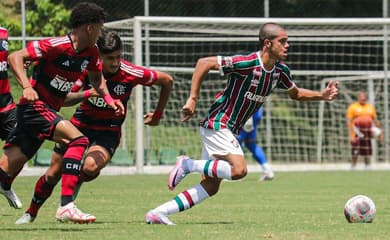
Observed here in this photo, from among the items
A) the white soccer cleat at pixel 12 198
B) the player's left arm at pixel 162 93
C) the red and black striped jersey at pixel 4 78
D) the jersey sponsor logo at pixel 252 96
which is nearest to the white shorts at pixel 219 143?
the jersey sponsor logo at pixel 252 96

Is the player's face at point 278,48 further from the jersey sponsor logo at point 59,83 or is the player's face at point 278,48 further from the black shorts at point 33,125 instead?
the black shorts at point 33,125

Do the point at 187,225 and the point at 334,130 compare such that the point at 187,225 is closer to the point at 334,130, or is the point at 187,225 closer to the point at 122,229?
the point at 122,229

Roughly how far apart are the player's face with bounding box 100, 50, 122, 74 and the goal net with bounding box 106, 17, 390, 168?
30.9 ft

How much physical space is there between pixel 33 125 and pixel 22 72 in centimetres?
62

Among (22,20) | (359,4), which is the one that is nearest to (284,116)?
(359,4)

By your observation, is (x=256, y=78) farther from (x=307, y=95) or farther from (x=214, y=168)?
(x=214, y=168)

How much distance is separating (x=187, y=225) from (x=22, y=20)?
12189mm

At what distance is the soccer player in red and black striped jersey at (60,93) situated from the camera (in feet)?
27.9

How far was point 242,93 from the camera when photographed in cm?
944

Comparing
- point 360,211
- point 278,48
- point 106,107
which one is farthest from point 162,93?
point 360,211

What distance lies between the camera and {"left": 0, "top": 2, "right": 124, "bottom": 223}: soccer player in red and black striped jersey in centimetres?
852

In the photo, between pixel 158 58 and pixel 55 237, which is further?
pixel 158 58

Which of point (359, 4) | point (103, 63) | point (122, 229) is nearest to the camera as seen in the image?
point (122, 229)

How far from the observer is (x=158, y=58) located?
22.5 meters
